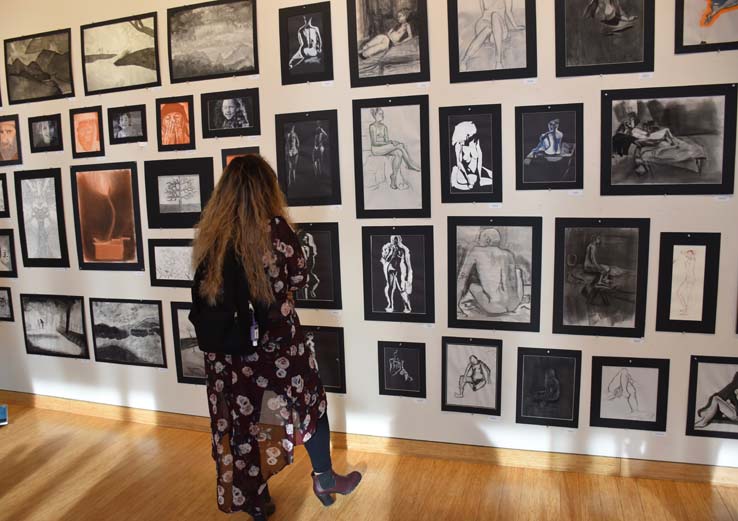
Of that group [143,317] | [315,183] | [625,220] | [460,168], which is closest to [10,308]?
[143,317]

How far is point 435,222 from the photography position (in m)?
3.13

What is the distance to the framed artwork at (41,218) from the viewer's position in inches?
157

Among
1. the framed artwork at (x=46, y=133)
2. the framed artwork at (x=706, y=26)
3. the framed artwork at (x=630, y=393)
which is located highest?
the framed artwork at (x=706, y=26)

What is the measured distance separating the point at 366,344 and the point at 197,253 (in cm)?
130

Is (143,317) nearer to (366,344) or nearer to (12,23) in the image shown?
(366,344)

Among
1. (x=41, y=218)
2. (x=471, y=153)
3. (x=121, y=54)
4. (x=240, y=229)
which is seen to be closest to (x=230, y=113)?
(x=121, y=54)

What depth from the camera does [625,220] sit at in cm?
285

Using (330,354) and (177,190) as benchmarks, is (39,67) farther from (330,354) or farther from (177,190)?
(330,354)

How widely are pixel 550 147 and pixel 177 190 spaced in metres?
2.34

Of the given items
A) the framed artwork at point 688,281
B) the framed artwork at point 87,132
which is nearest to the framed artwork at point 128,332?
the framed artwork at point 87,132

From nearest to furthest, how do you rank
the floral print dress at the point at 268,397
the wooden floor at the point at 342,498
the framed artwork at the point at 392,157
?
the floral print dress at the point at 268,397 → the wooden floor at the point at 342,498 → the framed artwork at the point at 392,157

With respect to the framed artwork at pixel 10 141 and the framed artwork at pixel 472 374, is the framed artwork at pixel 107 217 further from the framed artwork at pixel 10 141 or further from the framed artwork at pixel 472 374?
the framed artwork at pixel 472 374

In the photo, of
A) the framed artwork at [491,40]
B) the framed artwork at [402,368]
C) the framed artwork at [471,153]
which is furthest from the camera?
the framed artwork at [402,368]

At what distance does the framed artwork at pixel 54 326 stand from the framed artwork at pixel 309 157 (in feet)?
6.34
